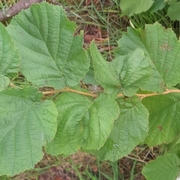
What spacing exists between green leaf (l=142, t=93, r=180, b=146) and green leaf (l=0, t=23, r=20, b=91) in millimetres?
462

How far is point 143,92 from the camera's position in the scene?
110 centimetres

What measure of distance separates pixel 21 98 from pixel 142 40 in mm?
439

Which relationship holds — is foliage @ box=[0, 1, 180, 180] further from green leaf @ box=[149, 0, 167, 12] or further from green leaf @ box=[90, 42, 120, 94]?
green leaf @ box=[149, 0, 167, 12]

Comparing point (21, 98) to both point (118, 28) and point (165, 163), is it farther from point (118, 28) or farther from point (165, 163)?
point (118, 28)

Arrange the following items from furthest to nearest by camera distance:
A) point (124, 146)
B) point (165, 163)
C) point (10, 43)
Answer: point (165, 163) → point (124, 146) → point (10, 43)

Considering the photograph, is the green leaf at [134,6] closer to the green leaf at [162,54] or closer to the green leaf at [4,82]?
the green leaf at [162,54]

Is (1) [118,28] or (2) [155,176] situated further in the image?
(1) [118,28]

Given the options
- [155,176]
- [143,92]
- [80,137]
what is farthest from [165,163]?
Result: [80,137]

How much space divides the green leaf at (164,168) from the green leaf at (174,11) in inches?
27.6

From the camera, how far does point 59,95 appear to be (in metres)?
0.92

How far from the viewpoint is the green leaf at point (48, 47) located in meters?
0.89

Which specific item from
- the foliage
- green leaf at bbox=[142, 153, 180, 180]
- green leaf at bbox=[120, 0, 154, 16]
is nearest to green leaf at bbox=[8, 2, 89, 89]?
the foliage

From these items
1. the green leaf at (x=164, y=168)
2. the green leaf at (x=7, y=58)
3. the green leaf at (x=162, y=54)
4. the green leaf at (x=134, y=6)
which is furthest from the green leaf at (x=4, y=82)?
the green leaf at (x=134, y=6)

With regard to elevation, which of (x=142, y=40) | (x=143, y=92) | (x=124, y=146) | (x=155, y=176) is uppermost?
(x=142, y=40)
